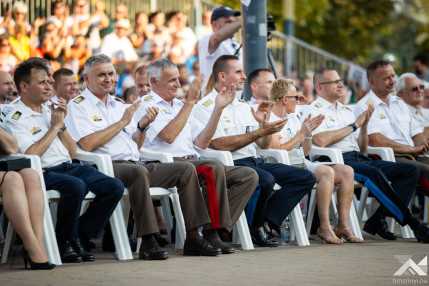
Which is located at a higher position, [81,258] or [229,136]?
[229,136]

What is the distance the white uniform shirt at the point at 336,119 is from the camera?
1308 centimetres

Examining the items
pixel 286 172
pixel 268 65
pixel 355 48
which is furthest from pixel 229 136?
pixel 355 48

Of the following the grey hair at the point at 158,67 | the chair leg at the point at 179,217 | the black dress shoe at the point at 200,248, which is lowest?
the black dress shoe at the point at 200,248

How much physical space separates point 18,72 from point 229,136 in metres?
2.31

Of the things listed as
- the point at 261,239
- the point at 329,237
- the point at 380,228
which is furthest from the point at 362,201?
the point at 261,239

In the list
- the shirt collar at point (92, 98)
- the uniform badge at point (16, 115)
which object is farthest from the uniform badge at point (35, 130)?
the shirt collar at point (92, 98)

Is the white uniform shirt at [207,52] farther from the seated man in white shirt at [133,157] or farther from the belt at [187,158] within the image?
the seated man in white shirt at [133,157]

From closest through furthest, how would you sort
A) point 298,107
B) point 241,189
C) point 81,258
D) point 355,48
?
point 81,258, point 241,189, point 298,107, point 355,48

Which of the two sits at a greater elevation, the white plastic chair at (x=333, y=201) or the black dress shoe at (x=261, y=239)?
the white plastic chair at (x=333, y=201)

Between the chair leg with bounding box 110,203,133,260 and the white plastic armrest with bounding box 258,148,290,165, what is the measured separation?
2256 millimetres

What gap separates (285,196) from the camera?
11.9 m

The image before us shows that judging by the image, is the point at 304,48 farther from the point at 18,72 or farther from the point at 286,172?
the point at 18,72

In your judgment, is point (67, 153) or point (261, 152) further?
point (261, 152)

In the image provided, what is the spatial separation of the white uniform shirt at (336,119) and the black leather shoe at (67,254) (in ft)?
12.2
